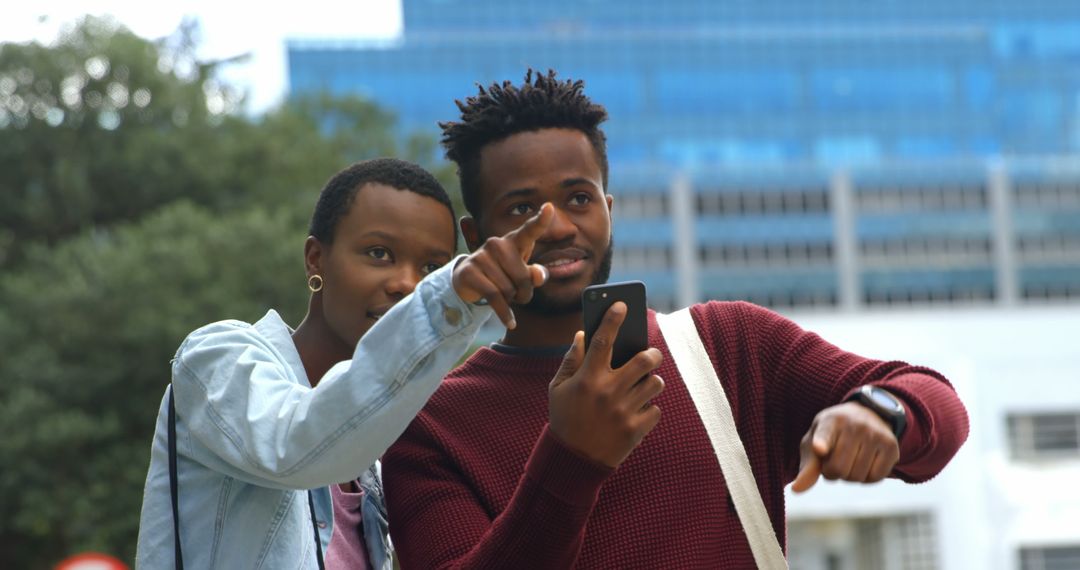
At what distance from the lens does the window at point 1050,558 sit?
22250 mm

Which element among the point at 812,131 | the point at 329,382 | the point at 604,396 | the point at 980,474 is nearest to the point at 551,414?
the point at 604,396

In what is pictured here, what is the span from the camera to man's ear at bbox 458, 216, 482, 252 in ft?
11.0

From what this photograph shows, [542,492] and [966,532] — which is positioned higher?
[542,492]

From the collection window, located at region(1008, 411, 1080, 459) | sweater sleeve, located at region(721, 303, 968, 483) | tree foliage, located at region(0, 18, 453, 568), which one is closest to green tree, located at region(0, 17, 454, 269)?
tree foliage, located at region(0, 18, 453, 568)

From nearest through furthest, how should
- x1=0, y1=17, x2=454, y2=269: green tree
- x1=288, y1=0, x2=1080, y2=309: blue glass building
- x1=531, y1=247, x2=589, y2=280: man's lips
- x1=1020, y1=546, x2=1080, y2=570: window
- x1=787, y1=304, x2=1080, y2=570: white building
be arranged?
x1=531, y1=247, x2=589, y2=280: man's lips
x1=787, y1=304, x2=1080, y2=570: white building
x1=1020, y1=546, x2=1080, y2=570: window
x1=0, y1=17, x2=454, y2=269: green tree
x1=288, y1=0, x2=1080, y2=309: blue glass building

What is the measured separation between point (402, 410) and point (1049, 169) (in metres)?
86.4

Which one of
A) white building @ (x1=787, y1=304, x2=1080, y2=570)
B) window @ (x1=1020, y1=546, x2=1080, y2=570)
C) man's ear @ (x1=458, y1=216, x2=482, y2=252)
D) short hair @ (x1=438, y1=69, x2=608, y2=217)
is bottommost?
window @ (x1=1020, y1=546, x2=1080, y2=570)

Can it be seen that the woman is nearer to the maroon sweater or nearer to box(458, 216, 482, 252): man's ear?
box(458, 216, 482, 252): man's ear

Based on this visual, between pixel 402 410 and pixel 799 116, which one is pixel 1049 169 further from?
pixel 402 410

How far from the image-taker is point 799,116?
91.2 metres

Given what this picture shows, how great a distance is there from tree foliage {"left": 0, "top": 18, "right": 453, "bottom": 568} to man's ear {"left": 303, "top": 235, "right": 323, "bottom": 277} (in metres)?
15.7

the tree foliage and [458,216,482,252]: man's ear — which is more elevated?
[458,216,482,252]: man's ear

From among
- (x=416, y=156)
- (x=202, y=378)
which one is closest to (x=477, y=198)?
(x=202, y=378)

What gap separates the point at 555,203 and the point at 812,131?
89649 mm
